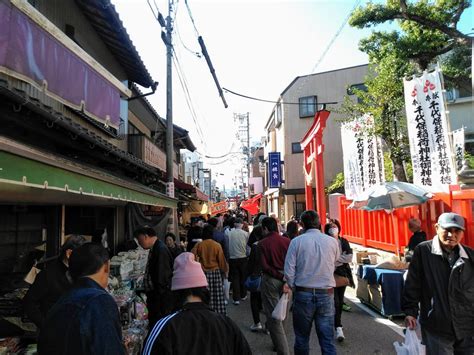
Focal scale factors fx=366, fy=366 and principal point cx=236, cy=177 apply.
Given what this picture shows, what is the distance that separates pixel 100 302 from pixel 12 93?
2.88 m

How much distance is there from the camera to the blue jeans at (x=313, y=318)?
4.54 metres

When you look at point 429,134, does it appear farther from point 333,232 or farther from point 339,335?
point 339,335

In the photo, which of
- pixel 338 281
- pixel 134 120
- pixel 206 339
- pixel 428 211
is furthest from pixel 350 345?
pixel 134 120

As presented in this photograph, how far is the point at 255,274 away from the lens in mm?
6355

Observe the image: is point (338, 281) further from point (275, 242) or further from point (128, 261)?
point (128, 261)

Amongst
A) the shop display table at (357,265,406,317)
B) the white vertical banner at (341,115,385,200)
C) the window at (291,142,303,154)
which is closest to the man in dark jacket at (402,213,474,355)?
the shop display table at (357,265,406,317)

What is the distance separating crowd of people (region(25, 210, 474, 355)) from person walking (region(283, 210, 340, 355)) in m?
0.01

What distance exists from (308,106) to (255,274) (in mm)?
23411

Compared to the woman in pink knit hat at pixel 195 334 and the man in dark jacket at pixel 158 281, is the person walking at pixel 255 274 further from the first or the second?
the woman in pink knit hat at pixel 195 334

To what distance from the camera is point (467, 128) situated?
66.3 feet

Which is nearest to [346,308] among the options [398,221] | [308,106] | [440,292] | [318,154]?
[398,221]

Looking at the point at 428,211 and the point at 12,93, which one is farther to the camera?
the point at 428,211

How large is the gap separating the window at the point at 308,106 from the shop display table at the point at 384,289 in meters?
21.0

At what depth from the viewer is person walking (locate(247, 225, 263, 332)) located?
6.18 m
